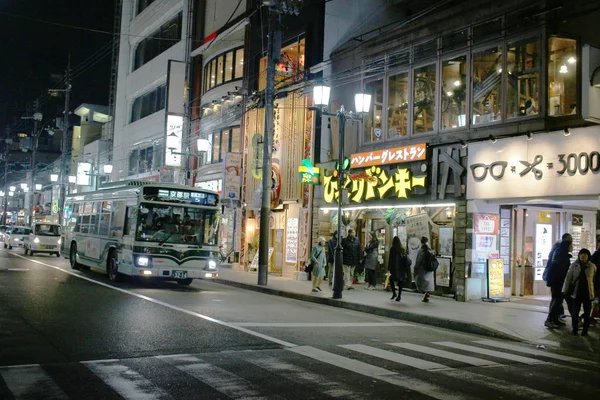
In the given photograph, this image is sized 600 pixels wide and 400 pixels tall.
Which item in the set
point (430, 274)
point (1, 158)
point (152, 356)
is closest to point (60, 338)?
point (152, 356)

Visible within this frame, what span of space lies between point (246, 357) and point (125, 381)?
2.14 metres

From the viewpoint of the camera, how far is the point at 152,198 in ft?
59.1

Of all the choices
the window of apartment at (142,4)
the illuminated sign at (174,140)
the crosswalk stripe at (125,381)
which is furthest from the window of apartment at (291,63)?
the window of apartment at (142,4)

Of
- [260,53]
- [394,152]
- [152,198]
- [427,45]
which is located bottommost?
[152,198]

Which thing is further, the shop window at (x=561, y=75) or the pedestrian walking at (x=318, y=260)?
the pedestrian walking at (x=318, y=260)

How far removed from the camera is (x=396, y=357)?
909 cm

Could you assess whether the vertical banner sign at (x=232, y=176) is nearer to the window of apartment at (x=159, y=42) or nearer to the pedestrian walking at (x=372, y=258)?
the pedestrian walking at (x=372, y=258)

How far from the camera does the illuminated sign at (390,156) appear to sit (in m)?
18.8

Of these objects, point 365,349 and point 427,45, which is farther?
point 427,45

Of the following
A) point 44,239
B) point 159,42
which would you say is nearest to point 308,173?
point 44,239

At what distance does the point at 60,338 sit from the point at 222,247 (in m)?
21.6

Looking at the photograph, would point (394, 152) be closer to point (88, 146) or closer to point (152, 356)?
point (152, 356)

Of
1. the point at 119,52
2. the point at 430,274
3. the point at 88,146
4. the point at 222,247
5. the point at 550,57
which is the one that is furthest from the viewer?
the point at 88,146

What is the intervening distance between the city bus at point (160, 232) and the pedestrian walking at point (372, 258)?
523 cm
